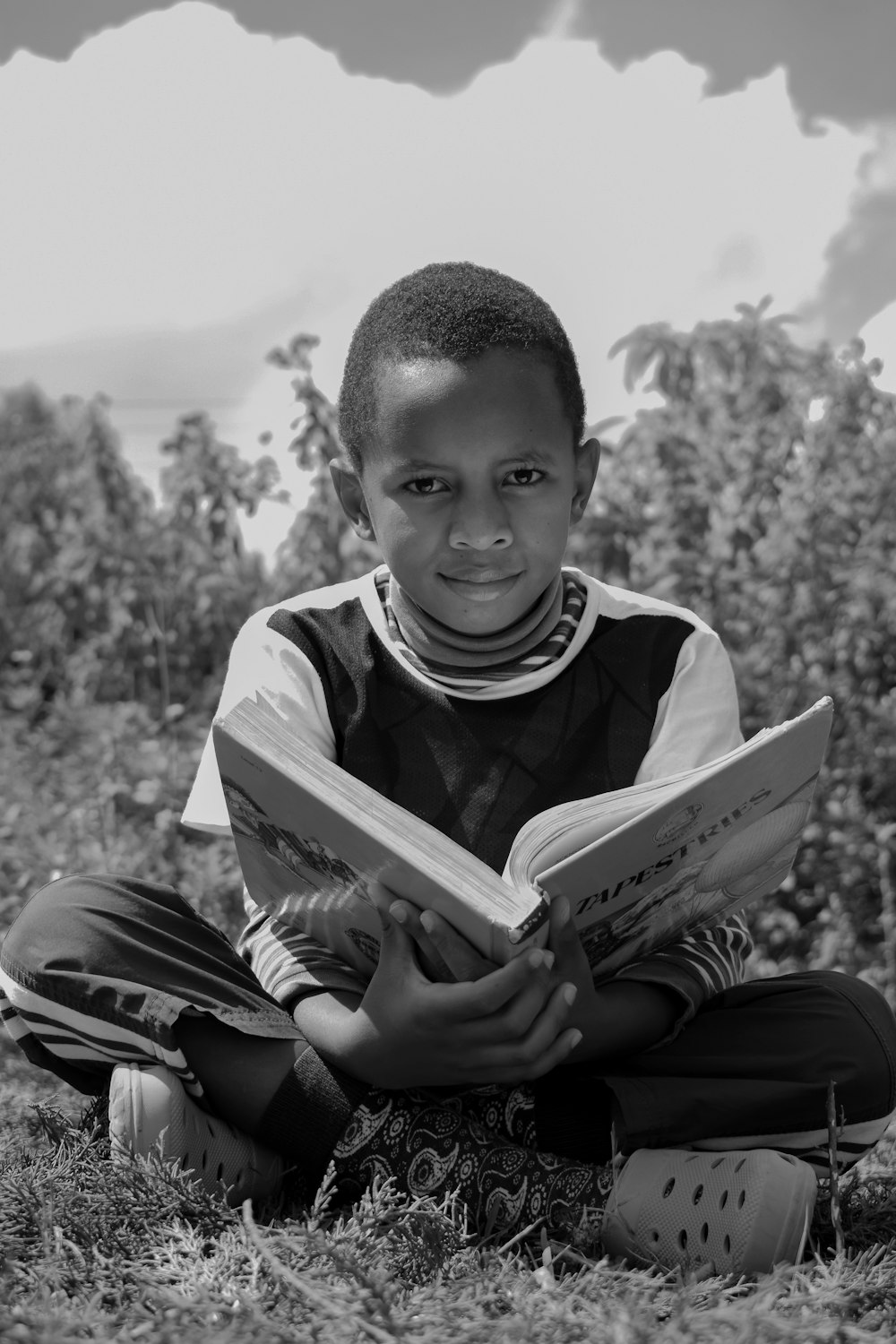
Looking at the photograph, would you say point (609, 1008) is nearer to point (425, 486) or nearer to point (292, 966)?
point (292, 966)

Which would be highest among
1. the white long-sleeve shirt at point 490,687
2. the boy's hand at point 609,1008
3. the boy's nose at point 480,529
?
the boy's nose at point 480,529

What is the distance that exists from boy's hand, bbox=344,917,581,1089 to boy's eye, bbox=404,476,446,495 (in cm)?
71

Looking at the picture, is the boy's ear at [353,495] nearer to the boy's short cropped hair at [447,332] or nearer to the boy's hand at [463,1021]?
the boy's short cropped hair at [447,332]

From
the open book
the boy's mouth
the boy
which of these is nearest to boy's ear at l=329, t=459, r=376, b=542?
the boy

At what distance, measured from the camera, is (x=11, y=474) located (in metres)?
6.09

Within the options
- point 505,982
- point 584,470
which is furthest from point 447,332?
point 505,982

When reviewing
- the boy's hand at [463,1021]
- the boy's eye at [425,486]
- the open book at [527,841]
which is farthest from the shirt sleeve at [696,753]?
the boy's eye at [425,486]

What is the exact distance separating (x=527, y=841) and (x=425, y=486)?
0.71m

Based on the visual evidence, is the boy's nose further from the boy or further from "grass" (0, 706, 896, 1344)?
"grass" (0, 706, 896, 1344)

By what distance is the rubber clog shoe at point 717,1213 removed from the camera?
163 cm

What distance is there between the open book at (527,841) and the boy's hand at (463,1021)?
1.8 inches

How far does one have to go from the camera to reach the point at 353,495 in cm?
233

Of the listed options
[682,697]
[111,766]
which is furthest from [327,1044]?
[111,766]

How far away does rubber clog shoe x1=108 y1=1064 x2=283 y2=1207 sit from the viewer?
1.79m
